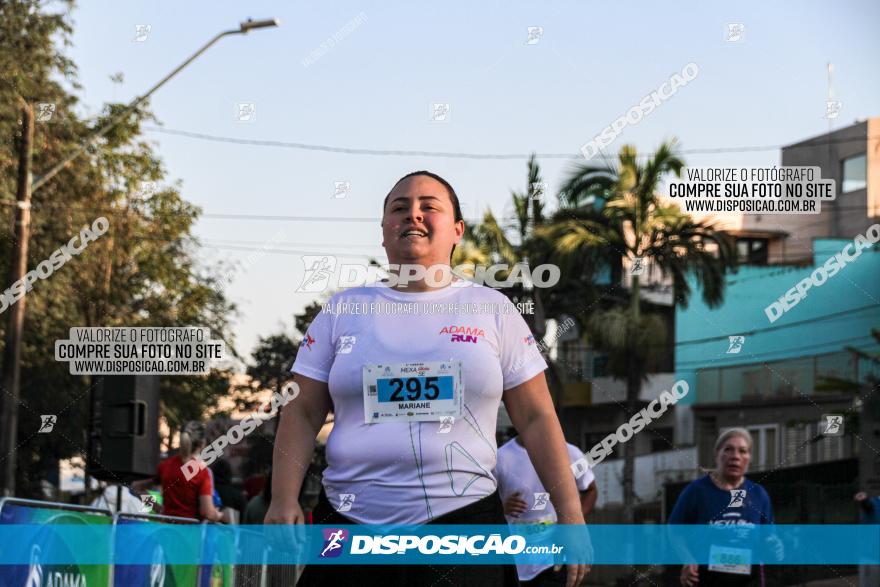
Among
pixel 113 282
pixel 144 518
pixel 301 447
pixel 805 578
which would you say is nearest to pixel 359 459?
pixel 301 447

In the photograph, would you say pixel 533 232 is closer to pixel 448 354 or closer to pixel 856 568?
pixel 856 568

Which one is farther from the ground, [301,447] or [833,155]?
[833,155]

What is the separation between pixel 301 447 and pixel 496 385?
619 mm

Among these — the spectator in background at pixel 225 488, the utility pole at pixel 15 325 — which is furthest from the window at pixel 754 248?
the spectator in background at pixel 225 488

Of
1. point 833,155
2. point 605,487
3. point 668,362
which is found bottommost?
point 605,487

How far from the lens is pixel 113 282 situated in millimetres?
31594

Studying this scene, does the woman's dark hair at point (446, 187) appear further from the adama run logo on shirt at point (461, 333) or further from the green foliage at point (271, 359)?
the green foliage at point (271, 359)

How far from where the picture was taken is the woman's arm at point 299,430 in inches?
181

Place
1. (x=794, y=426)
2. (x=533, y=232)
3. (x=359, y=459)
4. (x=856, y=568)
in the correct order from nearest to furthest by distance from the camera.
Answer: (x=359, y=459) → (x=856, y=568) → (x=533, y=232) → (x=794, y=426)

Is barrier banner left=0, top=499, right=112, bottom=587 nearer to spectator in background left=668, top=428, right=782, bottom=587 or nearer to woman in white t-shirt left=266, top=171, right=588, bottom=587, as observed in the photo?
woman in white t-shirt left=266, top=171, right=588, bottom=587

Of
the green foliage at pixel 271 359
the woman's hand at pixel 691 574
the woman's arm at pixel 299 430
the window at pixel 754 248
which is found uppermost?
the window at pixel 754 248

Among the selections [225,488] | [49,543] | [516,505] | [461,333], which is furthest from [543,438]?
[225,488]

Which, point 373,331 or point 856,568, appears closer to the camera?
point 373,331

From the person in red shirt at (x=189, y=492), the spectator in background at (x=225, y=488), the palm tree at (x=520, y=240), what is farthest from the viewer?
the palm tree at (x=520, y=240)
